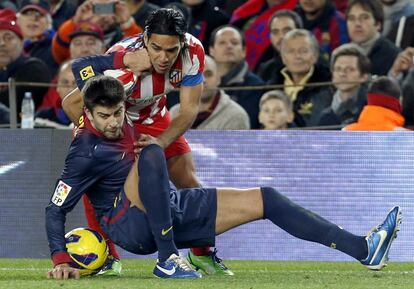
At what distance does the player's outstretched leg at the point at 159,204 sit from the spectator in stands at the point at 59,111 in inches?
211

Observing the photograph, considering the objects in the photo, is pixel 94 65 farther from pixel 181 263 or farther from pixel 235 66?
pixel 235 66

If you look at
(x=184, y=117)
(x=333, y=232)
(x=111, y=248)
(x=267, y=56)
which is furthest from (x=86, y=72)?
(x=267, y=56)

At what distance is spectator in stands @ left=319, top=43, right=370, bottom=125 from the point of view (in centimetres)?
1255

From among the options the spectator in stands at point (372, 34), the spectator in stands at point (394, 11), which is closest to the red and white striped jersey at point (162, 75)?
the spectator in stands at point (372, 34)

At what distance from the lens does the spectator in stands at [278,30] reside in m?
13.6

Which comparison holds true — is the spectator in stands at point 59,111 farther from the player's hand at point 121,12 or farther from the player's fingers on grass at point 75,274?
the player's fingers on grass at point 75,274

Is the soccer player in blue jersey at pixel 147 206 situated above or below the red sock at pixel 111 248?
above

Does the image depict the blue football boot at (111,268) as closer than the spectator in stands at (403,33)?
Yes

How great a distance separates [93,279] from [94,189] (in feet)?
1.99

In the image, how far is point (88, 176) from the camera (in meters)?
8.20

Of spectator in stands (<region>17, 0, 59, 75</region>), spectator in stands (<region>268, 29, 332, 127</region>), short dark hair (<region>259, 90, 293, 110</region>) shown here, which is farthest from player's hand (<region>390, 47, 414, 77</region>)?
spectator in stands (<region>17, 0, 59, 75</region>)

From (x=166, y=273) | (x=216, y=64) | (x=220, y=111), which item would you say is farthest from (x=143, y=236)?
(x=216, y=64)

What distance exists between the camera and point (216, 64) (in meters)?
13.7

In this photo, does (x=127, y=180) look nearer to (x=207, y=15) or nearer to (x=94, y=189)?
(x=94, y=189)
